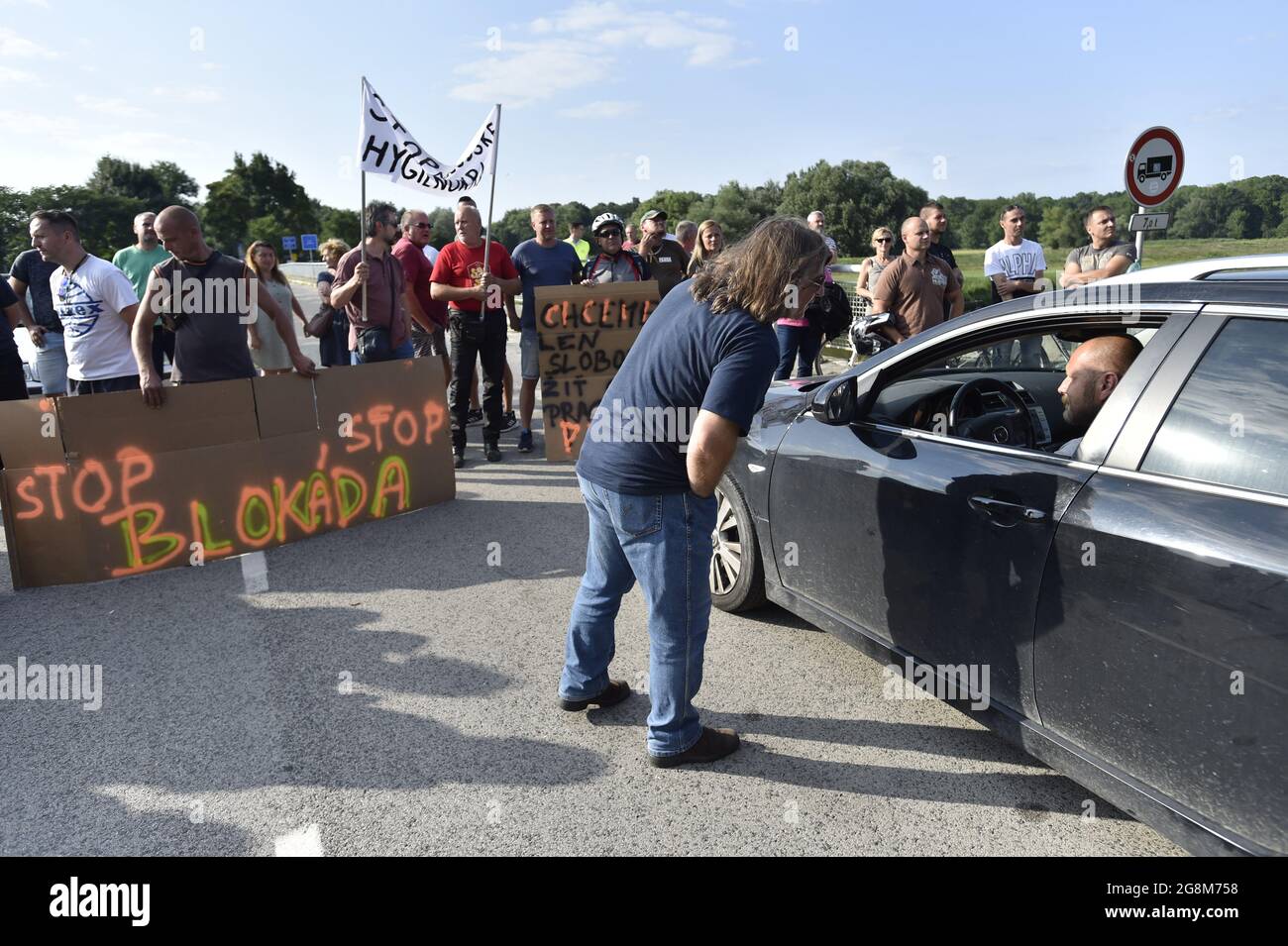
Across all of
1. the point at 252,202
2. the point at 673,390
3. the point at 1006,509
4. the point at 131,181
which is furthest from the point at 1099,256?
the point at 131,181

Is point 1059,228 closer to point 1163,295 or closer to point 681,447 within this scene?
point 1163,295

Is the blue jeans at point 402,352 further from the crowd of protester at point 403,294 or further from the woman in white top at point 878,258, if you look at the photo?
the woman in white top at point 878,258

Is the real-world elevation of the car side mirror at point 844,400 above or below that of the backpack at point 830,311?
below

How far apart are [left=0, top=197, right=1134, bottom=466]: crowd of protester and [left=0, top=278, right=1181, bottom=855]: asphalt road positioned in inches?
63.8

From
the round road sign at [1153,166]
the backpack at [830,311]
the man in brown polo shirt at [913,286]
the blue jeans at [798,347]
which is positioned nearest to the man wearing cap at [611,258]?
the blue jeans at [798,347]

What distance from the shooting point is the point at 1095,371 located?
292cm

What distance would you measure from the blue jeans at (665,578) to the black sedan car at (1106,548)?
0.71 m

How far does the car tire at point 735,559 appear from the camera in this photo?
3848mm

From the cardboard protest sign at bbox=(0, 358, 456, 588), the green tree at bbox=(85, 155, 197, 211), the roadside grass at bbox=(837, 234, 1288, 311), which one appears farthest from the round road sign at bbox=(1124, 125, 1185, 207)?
the green tree at bbox=(85, 155, 197, 211)

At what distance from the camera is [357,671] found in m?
3.61

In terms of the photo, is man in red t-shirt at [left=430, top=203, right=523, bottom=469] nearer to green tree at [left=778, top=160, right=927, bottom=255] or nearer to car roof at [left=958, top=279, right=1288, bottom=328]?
car roof at [left=958, top=279, right=1288, bottom=328]
